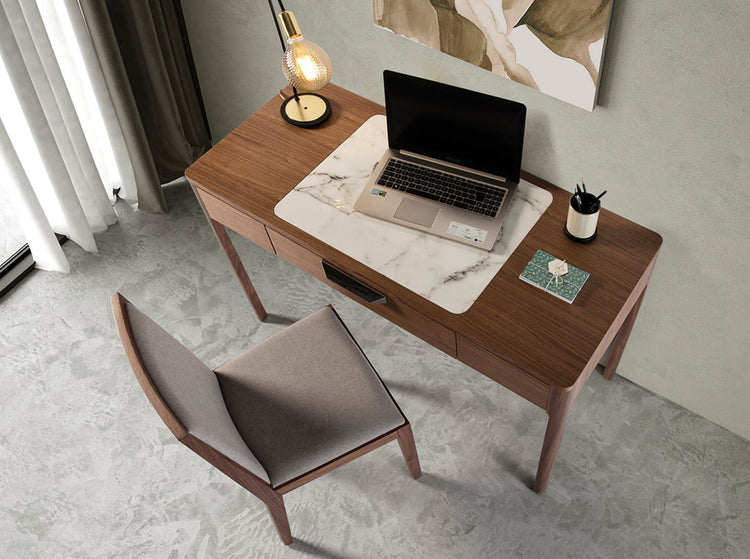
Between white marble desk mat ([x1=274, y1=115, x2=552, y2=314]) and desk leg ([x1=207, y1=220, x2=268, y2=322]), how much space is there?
39 centimetres

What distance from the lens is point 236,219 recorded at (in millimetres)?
2008

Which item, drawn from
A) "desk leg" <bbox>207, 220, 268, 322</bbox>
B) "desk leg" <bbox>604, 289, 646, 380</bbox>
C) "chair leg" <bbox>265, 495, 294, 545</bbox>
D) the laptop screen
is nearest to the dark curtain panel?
"desk leg" <bbox>207, 220, 268, 322</bbox>

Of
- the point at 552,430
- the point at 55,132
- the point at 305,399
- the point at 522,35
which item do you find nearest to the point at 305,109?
the point at 522,35

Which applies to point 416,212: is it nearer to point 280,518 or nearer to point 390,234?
point 390,234

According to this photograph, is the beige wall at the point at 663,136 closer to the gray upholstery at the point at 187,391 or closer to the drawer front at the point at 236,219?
the drawer front at the point at 236,219

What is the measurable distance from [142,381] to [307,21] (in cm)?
115

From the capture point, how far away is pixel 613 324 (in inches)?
65.5

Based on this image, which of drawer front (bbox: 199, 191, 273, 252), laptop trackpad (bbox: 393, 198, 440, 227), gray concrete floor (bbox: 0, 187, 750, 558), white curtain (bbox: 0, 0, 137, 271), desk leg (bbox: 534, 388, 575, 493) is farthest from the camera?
white curtain (bbox: 0, 0, 137, 271)

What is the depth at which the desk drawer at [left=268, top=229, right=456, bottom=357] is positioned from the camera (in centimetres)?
172

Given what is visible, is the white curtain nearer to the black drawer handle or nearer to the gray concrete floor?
the gray concrete floor

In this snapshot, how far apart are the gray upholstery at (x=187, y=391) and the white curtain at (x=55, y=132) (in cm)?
106

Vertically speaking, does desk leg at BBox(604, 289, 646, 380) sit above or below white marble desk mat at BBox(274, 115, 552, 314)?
below

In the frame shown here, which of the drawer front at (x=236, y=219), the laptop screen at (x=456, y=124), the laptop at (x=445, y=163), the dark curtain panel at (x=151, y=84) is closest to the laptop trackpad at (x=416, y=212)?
the laptop at (x=445, y=163)

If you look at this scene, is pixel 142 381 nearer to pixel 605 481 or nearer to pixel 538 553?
pixel 538 553
